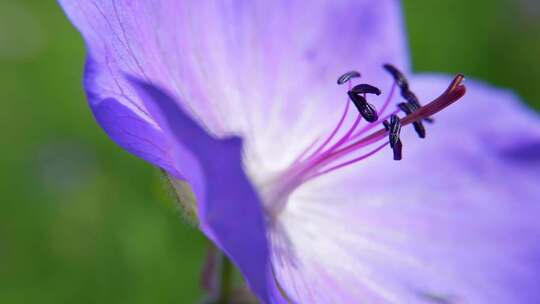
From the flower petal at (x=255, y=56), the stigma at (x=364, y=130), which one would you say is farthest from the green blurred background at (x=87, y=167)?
the stigma at (x=364, y=130)

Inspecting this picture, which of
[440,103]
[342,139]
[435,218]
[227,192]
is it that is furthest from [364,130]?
[227,192]

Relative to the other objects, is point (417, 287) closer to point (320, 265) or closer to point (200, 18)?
point (320, 265)

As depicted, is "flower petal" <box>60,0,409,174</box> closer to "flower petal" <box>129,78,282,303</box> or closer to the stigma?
the stigma

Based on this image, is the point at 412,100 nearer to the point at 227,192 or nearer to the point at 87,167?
the point at 227,192

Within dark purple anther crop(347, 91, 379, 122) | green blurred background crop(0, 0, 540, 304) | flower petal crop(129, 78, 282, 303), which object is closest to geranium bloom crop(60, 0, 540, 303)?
dark purple anther crop(347, 91, 379, 122)

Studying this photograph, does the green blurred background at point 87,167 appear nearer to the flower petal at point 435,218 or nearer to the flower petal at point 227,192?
the flower petal at point 435,218

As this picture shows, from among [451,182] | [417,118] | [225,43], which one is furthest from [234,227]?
[451,182]
